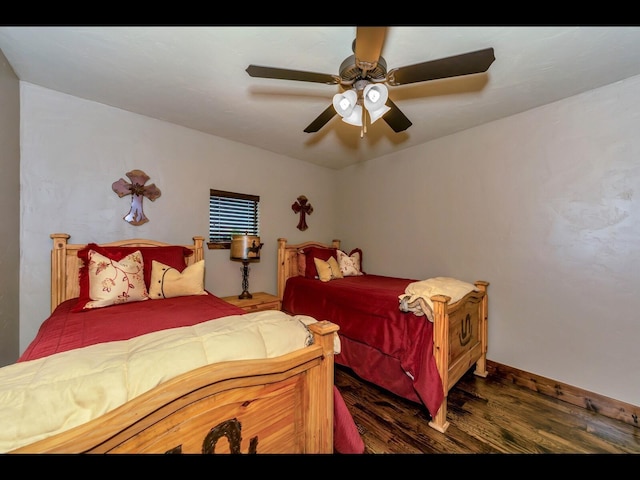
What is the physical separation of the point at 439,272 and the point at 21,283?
3.78 meters

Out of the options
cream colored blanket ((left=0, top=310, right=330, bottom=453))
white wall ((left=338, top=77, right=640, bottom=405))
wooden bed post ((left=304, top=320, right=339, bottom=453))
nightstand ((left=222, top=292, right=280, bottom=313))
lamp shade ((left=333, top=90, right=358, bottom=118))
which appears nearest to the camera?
cream colored blanket ((left=0, top=310, right=330, bottom=453))

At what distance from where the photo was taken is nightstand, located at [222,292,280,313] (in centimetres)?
262

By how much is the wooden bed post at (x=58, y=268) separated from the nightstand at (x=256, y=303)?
4.27 feet

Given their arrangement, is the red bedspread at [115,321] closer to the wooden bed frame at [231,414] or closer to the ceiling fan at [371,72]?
the wooden bed frame at [231,414]

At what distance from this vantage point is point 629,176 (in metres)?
1.88

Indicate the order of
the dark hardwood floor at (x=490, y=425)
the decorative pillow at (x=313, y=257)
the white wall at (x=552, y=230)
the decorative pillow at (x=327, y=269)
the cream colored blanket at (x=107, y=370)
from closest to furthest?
the cream colored blanket at (x=107, y=370) < the dark hardwood floor at (x=490, y=425) < the white wall at (x=552, y=230) < the decorative pillow at (x=327, y=269) < the decorative pillow at (x=313, y=257)

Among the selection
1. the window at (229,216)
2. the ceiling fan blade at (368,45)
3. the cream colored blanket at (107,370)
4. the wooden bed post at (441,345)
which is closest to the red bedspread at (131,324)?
the cream colored blanket at (107,370)

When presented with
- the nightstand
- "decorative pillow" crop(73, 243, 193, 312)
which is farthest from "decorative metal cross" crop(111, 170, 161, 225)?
the nightstand

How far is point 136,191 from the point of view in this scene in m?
2.41

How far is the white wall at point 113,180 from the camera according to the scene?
2.00 metres

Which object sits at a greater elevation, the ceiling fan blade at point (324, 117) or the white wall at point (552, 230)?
the ceiling fan blade at point (324, 117)

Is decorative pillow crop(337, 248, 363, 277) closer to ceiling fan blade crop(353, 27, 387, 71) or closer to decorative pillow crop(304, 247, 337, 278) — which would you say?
decorative pillow crop(304, 247, 337, 278)

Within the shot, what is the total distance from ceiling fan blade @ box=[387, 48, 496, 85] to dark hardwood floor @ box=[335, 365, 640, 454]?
2144mm
